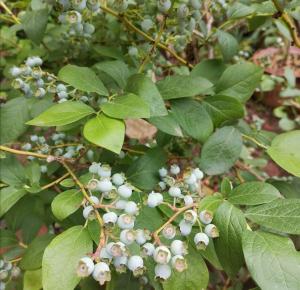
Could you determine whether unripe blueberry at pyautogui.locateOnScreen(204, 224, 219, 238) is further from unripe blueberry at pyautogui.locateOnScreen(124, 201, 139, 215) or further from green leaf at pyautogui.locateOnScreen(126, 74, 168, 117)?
green leaf at pyautogui.locateOnScreen(126, 74, 168, 117)

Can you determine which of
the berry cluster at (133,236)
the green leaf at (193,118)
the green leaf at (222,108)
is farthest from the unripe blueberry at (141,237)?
the green leaf at (222,108)

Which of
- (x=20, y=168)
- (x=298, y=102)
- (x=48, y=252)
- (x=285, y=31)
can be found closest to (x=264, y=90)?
(x=298, y=102)

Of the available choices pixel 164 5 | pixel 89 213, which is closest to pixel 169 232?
pixel 89 213

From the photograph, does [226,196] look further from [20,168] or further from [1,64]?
[1,64]

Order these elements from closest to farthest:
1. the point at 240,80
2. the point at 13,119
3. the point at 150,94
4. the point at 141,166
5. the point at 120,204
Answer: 1. the point at 120,204
2. the point at 150,94
3. the point at 141,166
4. the point at 240,80
5. the point at 13,119

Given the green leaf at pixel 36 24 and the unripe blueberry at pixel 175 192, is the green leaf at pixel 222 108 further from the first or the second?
the green leaf at pixel 36 24

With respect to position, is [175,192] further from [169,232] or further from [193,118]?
[193,118]
